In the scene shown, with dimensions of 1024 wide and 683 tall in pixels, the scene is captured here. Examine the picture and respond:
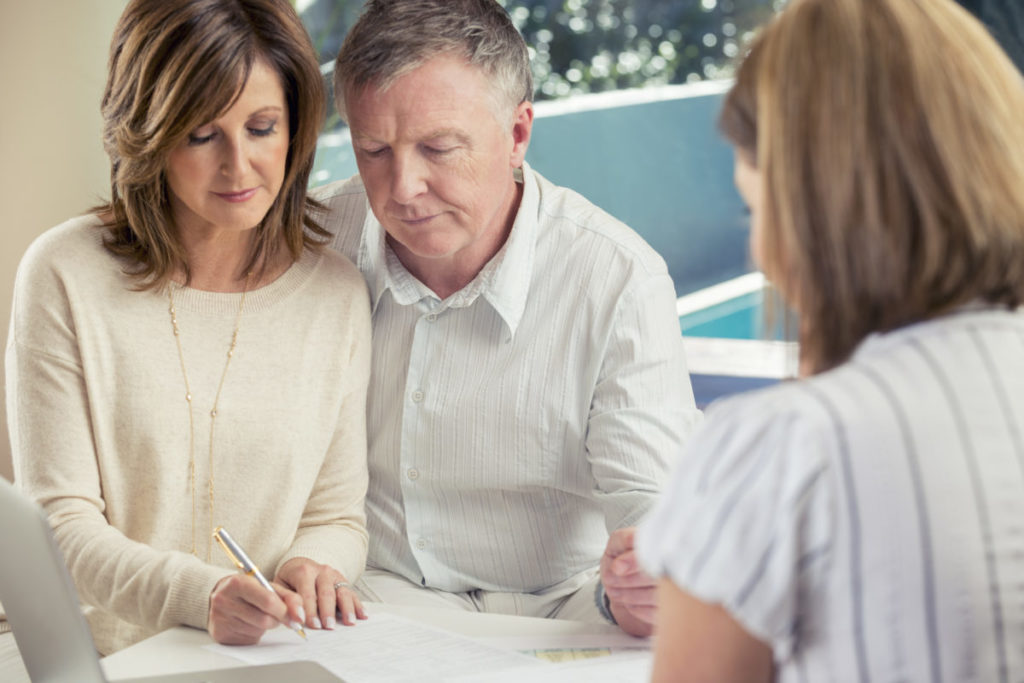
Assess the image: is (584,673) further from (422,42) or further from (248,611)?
(422,42)

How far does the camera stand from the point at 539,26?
3.65 meters

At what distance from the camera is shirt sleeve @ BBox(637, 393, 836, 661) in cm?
67

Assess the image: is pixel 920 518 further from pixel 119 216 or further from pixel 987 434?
pixel 119 216

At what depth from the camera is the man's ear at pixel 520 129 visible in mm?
1829

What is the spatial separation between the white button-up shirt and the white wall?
1384 mm

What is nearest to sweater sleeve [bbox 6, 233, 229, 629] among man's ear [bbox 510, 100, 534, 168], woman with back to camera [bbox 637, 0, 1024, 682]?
man's ear [bbox 510, 100, 534, 168]

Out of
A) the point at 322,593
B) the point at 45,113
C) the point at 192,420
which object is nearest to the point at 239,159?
the point at 192,420

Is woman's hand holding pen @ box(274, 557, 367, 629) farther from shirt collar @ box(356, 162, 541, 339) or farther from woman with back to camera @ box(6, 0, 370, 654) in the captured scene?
shirt collar @ box(356, 162, 541, 339)

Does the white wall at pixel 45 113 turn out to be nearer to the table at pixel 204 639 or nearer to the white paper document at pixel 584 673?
the table at pixel 204 639

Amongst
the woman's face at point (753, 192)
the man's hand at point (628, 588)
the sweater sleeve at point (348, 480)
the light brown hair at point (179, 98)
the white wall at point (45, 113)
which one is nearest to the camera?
Result: the woman's face at point (753, 192)

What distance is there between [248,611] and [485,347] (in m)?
0.64

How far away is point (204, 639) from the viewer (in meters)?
1.30

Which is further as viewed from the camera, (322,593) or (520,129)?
(520,129)

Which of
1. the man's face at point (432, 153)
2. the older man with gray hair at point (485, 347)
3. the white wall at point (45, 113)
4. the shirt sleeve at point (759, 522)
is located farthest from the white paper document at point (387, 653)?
the white wall at point (45, 113)
